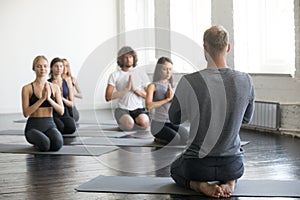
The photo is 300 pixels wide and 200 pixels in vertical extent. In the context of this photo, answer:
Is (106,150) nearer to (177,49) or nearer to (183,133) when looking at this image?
(183,133)

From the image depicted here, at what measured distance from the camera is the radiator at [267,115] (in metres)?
5.81

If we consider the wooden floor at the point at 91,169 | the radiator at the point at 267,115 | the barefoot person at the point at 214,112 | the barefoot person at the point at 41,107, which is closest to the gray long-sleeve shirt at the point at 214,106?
the barefoot person at the point at 214,112

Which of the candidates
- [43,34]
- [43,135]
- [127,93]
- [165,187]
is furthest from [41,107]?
[43,34]

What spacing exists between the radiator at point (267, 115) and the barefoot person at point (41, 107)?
8.05 feet

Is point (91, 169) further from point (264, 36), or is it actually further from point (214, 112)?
point (264, 36)

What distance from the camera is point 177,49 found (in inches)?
311

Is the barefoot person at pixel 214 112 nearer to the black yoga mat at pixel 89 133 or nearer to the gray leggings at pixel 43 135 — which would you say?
the gray leggings at pixel 43 135

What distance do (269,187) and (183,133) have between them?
75.7 inches

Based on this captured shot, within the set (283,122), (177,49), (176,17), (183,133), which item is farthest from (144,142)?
(176,17)

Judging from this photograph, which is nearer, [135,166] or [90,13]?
[135,166]

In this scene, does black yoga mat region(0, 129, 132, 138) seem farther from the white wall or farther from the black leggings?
the white wall

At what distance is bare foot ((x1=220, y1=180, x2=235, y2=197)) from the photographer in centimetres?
294

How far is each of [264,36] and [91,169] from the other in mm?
3326

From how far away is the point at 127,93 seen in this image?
5.87 m
